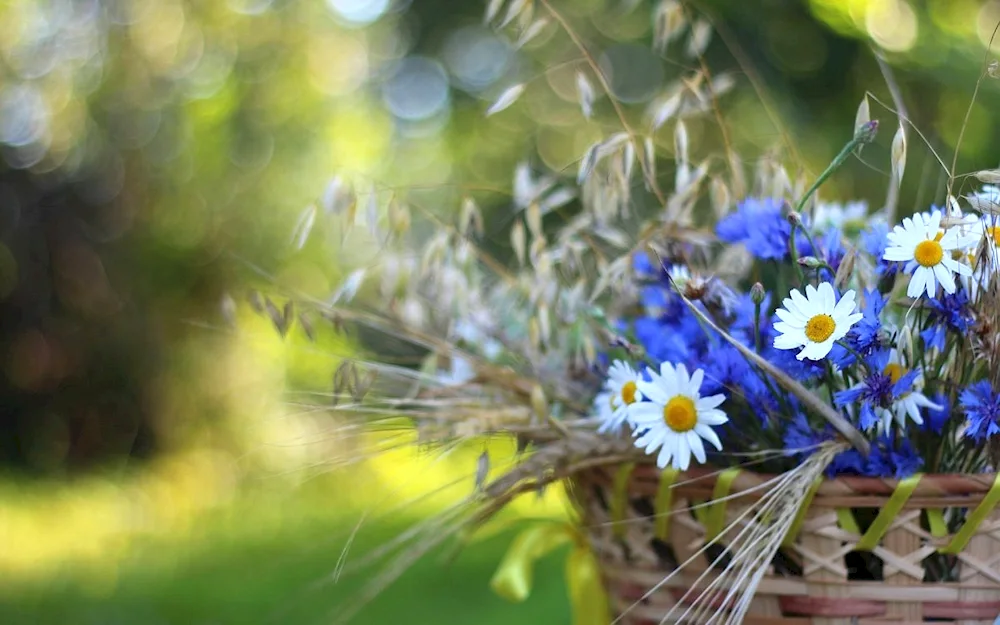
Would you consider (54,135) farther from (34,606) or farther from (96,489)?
(34,606)

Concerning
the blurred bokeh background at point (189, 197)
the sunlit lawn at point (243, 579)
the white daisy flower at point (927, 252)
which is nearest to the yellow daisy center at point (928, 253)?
the white daisy flower at point (927, 252)

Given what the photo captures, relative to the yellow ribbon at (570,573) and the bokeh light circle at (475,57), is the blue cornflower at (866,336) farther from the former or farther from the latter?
the bokeh light circle at (475,57)

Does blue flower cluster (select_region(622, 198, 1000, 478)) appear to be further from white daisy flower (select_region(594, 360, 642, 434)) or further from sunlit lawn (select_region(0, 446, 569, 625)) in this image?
sunlit lawn (select_region(0, 446, 569, 625))

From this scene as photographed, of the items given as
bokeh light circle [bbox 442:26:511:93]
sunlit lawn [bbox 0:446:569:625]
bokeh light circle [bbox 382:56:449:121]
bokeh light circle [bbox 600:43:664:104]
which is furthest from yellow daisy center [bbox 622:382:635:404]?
bokeh light circle [bbox 382:56:449:121]

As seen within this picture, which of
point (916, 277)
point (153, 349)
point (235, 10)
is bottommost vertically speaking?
point (153, 349)

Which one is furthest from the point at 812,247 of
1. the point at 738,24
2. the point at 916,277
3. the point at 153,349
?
the point at 153,349

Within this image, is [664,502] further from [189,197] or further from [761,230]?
[189,197]
